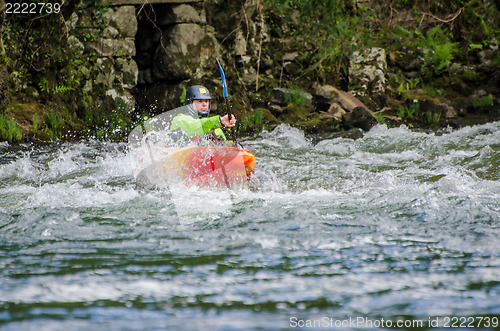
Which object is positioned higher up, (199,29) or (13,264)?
(199,29)

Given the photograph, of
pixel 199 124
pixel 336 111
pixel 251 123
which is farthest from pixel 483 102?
pixel 199 124

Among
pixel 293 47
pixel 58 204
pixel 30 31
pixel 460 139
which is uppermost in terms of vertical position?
pixel 30 31

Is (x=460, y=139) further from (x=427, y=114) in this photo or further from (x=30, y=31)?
(x=30, y=31)

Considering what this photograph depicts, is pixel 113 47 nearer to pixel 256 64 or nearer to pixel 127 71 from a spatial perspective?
pixel 127 71

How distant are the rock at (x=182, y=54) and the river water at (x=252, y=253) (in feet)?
14.4

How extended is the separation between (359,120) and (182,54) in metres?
3.84

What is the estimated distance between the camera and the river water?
2617mm

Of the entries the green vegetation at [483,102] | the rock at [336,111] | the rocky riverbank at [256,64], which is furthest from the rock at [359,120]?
the green vegetation at [483,102]

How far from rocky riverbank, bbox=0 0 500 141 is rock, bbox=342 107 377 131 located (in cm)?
3

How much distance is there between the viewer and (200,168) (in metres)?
5.62

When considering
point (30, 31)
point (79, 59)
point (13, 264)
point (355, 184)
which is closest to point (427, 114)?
point (355, 184)

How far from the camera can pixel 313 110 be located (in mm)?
10961

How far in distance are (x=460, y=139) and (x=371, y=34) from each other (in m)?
5.15

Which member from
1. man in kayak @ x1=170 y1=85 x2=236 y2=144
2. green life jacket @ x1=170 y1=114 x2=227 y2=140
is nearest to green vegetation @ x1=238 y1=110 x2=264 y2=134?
man in kayak @ x1=170 y1=85 x2=236 y2=144
